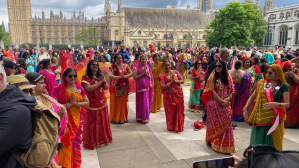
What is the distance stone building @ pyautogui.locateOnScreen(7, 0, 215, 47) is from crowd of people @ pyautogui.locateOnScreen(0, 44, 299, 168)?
155ft

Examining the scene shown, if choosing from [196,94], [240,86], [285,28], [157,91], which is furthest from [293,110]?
[285,28]

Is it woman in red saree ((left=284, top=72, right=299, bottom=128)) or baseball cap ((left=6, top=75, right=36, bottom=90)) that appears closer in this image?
baseball cap ((left=6, top=75, right=36, bottom=90))

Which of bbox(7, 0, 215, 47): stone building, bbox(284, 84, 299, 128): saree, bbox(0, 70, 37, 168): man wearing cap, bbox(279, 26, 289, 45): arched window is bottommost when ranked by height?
bbox(284, 84, 299, 128): saree

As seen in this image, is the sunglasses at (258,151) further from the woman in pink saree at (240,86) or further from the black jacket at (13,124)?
the woman in pink saree at (240,86)

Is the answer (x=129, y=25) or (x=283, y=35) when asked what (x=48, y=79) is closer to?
(x=283, y=35)

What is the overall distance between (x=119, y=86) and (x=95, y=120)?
140 centimetres

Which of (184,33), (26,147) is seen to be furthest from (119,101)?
(184,33)

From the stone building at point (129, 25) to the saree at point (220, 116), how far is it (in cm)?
4894

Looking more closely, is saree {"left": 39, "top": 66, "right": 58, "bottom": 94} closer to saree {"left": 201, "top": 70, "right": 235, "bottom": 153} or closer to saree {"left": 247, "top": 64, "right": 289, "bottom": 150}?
saree {"left": 201, "top": 70, "right": 235, "bottom": 153}

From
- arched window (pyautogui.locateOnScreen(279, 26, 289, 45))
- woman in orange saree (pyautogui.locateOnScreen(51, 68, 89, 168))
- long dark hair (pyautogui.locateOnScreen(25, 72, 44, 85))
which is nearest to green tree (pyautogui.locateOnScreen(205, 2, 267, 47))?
arched window (pyautogui.locateOnScreen(279, 26, 289, 45))

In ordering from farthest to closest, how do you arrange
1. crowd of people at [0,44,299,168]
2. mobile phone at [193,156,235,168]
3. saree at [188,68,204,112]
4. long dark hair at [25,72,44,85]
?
1. saree at [188,68,204,112]
2. long dark hair at [25,72,44,85]
3. crowd of people at [0,44,299,168]
4. mobile phone at [193,156,235,168]

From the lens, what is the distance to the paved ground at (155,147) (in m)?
3.56

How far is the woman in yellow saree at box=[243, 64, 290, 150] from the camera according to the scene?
312 cm

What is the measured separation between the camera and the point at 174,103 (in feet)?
15.7
